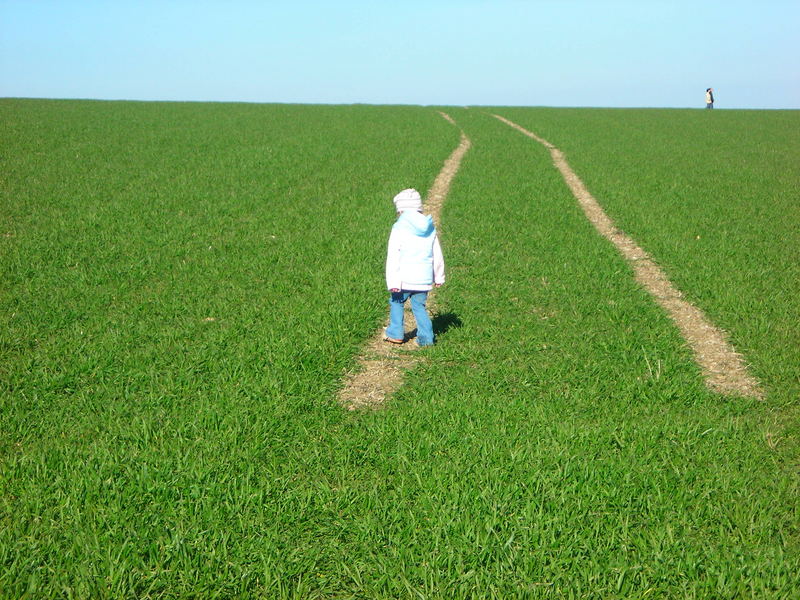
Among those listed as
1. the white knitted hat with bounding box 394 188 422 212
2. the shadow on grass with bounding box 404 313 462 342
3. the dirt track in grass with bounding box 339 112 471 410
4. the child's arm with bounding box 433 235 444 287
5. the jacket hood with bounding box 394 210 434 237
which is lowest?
the dirt track in grass with bounding box 339 112 471 410

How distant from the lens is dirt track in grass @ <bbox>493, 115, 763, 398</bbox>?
23.1 ft

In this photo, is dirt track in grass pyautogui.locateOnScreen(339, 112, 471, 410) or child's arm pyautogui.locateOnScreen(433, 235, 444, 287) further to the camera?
child's arm pyautogui.locateOnScreen(433, 235, 444, 287)

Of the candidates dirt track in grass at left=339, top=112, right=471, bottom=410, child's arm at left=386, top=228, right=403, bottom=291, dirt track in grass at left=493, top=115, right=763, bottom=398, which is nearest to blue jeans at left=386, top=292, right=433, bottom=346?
dirt track in grass at left=339, top=112, right=471, bottom=410

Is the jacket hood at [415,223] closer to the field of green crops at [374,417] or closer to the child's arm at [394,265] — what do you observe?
the child's arm at [394,265]

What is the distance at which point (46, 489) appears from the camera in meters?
4.62

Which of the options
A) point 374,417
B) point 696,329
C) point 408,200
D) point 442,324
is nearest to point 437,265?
point 408,200

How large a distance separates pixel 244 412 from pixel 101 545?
6.22 feet

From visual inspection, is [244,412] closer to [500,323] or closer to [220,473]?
[220,473]

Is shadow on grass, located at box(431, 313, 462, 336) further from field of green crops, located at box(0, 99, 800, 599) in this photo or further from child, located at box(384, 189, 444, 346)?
child, located at box(384, 189, 444, 346)

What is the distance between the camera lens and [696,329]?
28.3ft

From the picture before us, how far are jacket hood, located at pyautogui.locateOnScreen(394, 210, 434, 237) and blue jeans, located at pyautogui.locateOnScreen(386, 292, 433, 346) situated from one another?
740 mm

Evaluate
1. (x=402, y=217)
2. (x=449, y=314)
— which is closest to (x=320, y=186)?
(x=449, y=314)

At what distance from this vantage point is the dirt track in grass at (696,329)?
703 cm

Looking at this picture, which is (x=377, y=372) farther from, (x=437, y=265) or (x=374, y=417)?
(x=437, y=265)
